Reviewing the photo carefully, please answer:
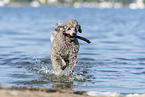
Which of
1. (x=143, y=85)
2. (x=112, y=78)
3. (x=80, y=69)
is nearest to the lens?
(x=143, y=85)

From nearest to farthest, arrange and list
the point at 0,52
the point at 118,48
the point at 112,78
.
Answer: the point at 112,78
the point at 0,52
the point at 118,48

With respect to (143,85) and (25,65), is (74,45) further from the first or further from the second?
(25,65)

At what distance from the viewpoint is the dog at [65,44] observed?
892 centimetres

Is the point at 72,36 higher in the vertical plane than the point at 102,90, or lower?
higher

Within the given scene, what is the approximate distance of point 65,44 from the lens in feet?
30.2

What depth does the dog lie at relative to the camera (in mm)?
8922

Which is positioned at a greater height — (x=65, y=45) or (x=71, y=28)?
(x=71, y=28)

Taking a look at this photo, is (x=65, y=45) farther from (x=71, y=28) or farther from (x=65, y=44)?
(x=71, y=28)

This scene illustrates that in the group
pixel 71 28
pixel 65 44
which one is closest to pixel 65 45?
pixel 65 44

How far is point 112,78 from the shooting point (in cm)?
1022

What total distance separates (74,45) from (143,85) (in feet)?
7.13

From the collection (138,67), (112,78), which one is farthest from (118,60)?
(112,78)

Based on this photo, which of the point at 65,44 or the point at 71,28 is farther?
the point at 65,44

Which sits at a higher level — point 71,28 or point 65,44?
point 71,28
